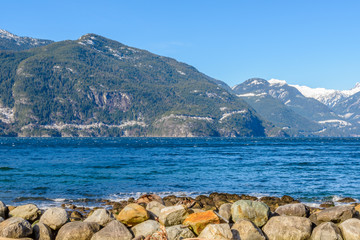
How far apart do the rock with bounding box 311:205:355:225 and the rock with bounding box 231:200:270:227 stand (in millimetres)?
2678

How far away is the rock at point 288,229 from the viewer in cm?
1605

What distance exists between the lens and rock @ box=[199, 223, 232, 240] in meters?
13.9

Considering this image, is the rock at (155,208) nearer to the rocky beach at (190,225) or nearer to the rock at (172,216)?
the rocky beach at (190,225)

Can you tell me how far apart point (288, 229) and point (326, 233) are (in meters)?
1.58

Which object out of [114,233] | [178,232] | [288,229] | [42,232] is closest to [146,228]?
[114,233]

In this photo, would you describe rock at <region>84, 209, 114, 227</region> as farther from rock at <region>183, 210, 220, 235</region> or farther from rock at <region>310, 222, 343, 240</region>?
rock at <region>310, 222, 343, 240</region>

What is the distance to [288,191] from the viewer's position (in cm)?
3550

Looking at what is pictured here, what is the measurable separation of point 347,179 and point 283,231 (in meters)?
33.0

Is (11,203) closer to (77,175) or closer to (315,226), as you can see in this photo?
(77,175)

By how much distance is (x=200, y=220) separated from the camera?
15.2m

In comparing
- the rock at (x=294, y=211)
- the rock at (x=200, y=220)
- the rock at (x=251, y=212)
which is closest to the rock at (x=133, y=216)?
the rock at (x=200, y=220)

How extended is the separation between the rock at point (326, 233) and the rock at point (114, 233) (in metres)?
8.03

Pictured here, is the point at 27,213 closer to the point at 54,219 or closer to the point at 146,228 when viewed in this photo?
the point at 54,219

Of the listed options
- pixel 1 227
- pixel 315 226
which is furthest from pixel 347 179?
pixel 1 227
